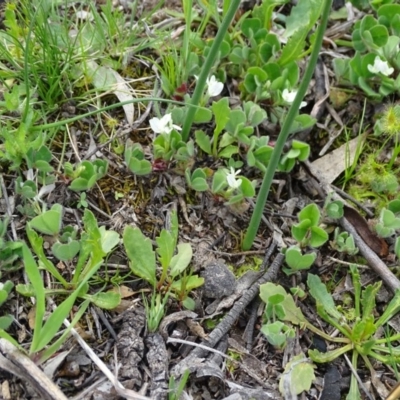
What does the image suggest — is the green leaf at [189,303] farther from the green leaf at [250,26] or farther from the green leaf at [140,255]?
the green leaf at [250,26]

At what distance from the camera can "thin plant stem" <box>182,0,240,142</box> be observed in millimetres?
1852

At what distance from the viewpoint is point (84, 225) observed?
192 centimetres

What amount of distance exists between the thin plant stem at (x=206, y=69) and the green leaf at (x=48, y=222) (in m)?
0.55

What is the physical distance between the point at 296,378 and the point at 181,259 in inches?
19.5

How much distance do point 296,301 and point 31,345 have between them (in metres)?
0.85

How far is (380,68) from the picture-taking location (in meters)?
2.39

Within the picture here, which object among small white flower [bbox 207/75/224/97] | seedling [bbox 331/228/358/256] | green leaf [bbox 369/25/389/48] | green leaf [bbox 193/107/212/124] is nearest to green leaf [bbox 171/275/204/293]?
seedling [bbox 331/228/358/256]

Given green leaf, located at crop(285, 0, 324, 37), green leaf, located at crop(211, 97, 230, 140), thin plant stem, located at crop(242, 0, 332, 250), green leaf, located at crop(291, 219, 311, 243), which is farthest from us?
green leaf, located at crop(285, 0, 324, 37)

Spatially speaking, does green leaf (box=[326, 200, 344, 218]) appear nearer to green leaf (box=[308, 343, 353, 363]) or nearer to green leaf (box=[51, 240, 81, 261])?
green leaf (box=[308, 343, 353, 363])

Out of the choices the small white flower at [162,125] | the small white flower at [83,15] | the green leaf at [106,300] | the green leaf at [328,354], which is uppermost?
the small white flower at [83,15]

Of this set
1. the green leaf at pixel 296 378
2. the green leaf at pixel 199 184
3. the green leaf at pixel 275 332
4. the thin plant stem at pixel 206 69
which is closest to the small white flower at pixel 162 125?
the thin plant stem at pixel 206 69

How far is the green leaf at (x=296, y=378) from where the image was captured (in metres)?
1.80

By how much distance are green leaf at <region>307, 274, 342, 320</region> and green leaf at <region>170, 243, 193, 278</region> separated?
15.7 inches

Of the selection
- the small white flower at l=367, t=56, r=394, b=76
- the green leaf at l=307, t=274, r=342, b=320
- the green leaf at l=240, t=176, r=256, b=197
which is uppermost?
the small white flower at l=367, t=56, r=394, b=76
